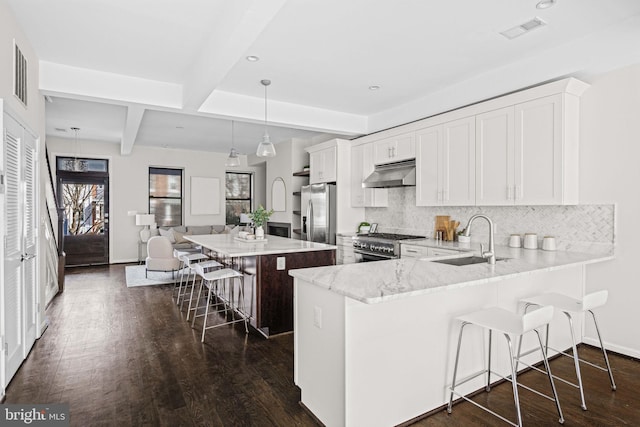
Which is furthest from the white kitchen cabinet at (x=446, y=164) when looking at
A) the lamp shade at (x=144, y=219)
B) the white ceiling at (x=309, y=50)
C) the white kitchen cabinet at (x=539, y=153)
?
the lamp shade at (x=144, y=219)

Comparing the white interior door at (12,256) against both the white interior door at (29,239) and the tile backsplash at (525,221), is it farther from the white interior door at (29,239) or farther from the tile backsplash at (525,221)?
the tile backsplash at (525,221)

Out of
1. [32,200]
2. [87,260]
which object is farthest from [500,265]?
[87,260]

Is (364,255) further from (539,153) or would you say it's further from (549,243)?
(539,153)

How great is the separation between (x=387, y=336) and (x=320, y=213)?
3947 mm

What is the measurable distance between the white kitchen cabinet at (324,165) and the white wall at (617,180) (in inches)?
131

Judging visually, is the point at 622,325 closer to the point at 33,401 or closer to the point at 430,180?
the point at 430,180

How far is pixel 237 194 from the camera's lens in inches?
396

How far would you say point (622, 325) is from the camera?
122 inches

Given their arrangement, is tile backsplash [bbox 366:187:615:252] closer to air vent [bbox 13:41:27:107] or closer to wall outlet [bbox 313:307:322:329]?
wall outlet [bbox 313:307:322:329]

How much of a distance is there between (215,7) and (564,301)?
10.7 feet

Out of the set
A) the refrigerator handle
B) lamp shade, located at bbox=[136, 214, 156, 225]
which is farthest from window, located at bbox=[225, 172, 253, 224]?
the refrigerator handle

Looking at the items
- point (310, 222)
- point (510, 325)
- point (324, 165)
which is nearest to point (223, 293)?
point (310, 222)

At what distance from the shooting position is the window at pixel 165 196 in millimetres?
8750

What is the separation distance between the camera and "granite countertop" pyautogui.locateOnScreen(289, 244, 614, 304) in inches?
71.0
